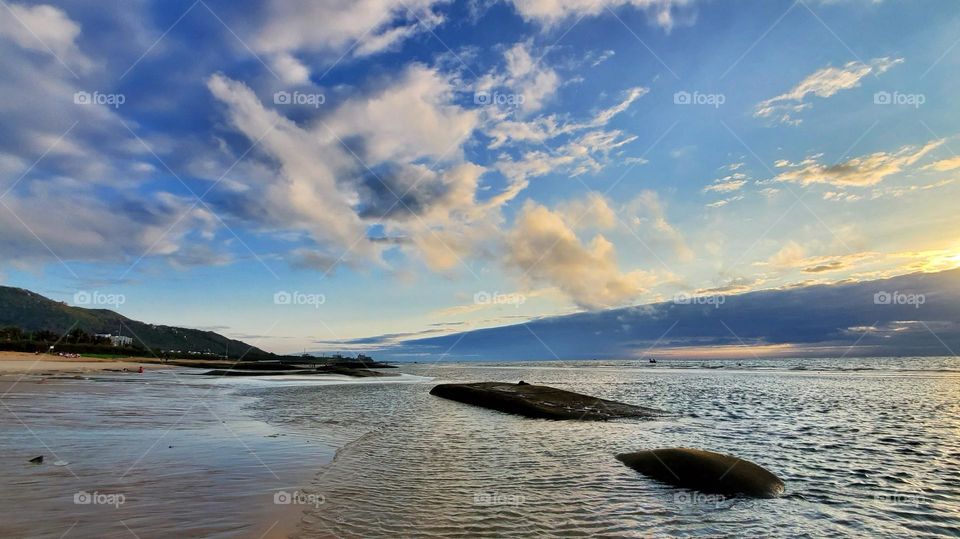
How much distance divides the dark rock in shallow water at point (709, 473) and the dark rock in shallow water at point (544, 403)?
1109 centimetres

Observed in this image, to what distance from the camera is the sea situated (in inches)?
345

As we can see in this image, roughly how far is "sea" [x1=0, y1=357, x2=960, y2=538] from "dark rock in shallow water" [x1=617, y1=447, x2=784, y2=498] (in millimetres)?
532

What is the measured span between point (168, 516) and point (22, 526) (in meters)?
1.97

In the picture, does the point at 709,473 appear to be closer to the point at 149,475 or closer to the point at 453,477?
the point at 453,477

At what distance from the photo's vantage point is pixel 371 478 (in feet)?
40.2

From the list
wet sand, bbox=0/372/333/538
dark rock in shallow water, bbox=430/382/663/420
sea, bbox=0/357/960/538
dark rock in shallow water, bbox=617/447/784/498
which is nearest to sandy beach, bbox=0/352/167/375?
sea, bbox=0/357/960/538

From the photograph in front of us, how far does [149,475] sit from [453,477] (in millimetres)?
7339

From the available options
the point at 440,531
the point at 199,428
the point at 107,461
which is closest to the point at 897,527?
the point at 440,531

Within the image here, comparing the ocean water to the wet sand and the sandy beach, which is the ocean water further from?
the sandy beach

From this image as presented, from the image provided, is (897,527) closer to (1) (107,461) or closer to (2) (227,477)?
(2) (227,477)

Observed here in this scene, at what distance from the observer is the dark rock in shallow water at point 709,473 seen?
11.8 meters

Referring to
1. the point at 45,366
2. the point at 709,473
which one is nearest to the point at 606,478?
the point at 709,473

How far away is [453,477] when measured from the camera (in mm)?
12539

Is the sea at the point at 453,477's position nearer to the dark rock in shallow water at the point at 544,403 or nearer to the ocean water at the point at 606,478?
the ocean water at the point at 606,478
